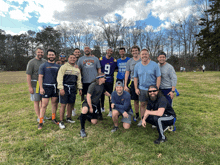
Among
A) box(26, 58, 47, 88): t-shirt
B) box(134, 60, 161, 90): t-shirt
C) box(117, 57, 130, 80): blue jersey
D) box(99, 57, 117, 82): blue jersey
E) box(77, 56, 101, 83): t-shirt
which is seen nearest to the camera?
box(134, 60, 161, 90): t-shirt

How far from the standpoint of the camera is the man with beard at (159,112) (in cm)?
298

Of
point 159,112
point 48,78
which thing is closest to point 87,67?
point 48,78

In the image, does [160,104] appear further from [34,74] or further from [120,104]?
[34,74]

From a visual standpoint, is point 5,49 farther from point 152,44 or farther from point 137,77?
point 137,77

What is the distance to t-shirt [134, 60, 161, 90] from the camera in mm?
3275

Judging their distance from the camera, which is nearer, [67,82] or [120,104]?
[120,104]

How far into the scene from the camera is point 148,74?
10.8 feet

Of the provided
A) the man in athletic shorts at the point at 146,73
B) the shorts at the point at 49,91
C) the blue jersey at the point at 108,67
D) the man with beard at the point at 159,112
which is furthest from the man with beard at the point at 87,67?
the man with beard at the point at 159,112

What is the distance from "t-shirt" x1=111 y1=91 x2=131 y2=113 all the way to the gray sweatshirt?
101cm

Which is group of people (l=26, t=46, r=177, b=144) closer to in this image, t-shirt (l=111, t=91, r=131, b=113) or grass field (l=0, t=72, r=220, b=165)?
t-shirt (l=111, t=91, r=131, b=113)

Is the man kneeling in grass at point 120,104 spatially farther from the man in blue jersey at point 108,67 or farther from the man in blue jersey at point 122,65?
the man in blue jersey at point 108,67

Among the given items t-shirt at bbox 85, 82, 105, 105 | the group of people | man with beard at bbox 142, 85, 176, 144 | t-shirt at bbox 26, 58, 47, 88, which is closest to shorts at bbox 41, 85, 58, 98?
the group of people

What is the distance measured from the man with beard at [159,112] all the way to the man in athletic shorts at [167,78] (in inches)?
17.9

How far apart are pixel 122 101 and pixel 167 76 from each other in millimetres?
1408
